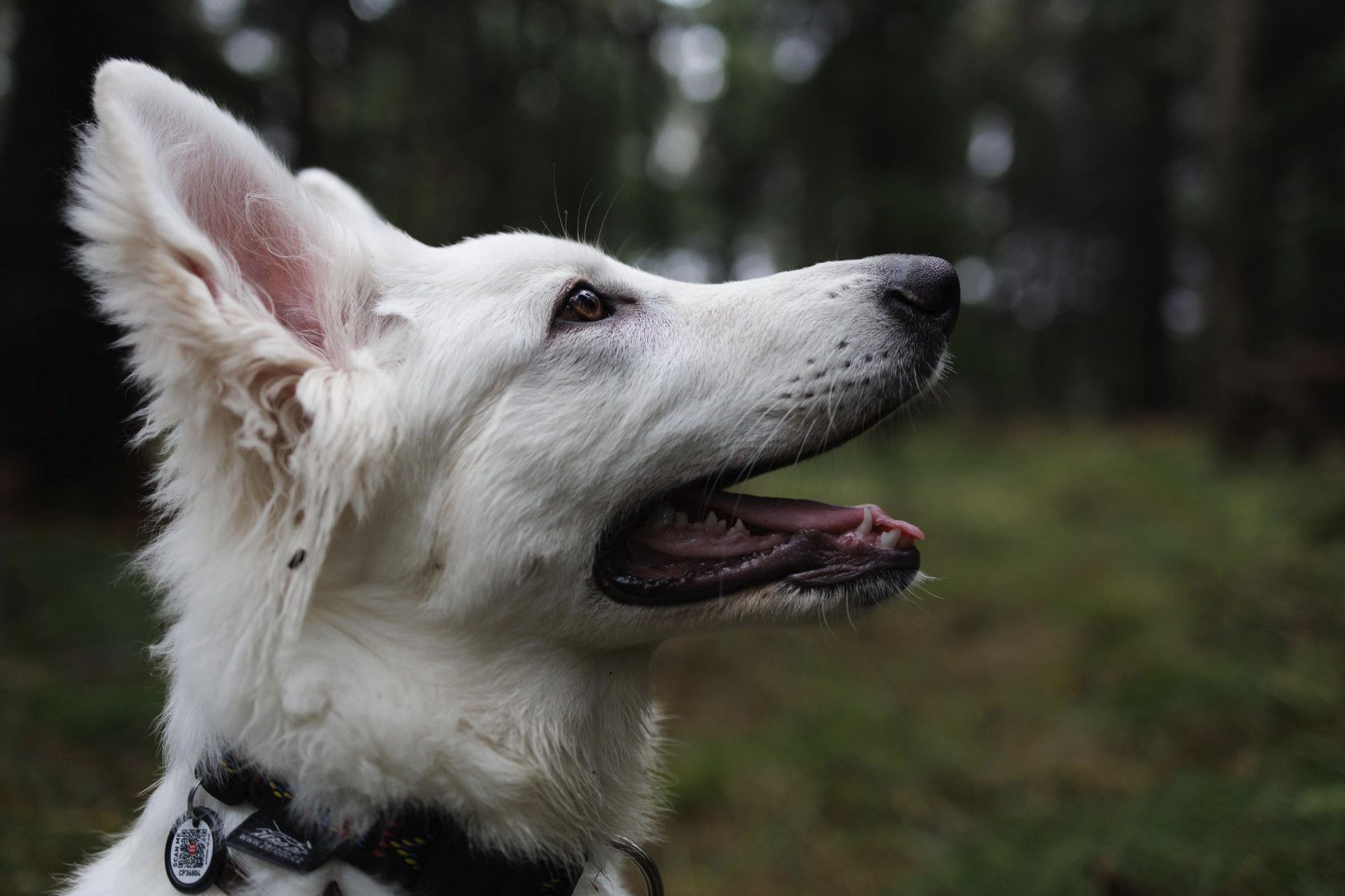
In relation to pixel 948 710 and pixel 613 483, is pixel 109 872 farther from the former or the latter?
pixel 948 710

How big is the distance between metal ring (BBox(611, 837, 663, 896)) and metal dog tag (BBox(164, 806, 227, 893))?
864 millimetres

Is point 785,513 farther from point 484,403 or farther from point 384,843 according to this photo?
point 384,843

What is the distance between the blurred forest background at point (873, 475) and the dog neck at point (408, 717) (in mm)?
777

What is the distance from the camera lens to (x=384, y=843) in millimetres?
1849

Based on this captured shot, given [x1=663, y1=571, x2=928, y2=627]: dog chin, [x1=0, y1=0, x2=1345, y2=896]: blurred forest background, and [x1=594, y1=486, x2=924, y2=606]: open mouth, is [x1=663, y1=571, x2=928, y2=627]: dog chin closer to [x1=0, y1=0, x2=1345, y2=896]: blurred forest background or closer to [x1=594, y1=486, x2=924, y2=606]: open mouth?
[x1=594, y1=486, x2=924, y2=606]: open mouth

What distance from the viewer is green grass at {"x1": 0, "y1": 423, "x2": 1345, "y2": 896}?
326 cm

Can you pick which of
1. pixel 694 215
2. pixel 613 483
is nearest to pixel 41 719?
pixel 613 483

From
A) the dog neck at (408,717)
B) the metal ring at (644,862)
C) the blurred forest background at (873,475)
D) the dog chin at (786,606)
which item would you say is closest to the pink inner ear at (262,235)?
the blurred forest background at (873,475)

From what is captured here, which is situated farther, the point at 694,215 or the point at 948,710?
the point at 694,215

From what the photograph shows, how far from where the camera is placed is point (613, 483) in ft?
7.03

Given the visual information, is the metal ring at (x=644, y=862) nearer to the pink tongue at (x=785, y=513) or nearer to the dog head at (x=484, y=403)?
the dog head at (x=484, y=403)

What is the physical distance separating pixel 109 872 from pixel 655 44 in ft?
17.6

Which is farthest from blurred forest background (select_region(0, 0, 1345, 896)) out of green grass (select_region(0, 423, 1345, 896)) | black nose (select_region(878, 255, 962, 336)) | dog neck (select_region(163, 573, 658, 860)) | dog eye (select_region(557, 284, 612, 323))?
dog eye (select_region(557, 284, 612, 323))

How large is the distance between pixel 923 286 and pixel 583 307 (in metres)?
0.85
